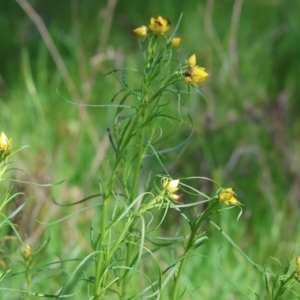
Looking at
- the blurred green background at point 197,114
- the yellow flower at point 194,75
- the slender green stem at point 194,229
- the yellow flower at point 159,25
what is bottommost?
the blurred green background at point 197,114

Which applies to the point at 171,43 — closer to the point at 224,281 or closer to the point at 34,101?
the point at 224,281

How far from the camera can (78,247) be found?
1733 millimetres

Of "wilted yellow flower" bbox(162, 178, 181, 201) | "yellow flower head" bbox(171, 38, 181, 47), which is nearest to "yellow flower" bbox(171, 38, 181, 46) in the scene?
"yellow flower head" bbox(171, 38, 181, 47)

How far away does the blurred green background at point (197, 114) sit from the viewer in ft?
6.23

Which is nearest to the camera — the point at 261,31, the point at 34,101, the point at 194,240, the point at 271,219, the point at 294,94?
the point at 194,240

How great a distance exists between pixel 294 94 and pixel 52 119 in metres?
1.01

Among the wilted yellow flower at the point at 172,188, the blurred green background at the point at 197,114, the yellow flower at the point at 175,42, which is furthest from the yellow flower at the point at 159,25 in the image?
the blurred green background at the point at 197,114

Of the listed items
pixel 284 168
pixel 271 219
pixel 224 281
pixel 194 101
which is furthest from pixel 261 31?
pixel 224 281

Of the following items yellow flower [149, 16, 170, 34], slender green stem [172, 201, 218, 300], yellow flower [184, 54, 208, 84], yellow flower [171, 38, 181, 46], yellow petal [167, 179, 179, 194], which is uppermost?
yellow flower [149, 16, 170, 34]

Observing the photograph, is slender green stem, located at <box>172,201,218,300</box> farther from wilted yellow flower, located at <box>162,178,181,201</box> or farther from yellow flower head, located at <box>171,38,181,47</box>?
yellow flower head, located at <box>171,38,181,47</box>

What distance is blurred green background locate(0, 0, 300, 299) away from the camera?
74.7 inches

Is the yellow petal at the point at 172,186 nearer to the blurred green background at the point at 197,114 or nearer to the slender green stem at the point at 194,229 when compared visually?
the slender green stem at the point at 194,229

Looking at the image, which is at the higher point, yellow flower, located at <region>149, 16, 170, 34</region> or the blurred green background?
yellow flower, located at <region>149, 16, 170, 34</region>

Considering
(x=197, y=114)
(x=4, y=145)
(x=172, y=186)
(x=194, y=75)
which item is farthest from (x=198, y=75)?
(x=197, y=114)
